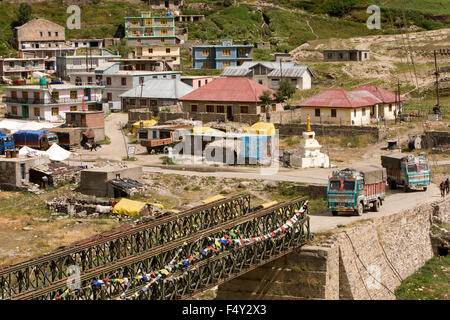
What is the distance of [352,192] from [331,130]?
21.0 m

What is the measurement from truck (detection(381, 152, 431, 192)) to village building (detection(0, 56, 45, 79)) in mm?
56729

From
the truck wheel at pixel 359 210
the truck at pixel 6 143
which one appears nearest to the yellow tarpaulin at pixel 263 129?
the truck at pixel 6 143

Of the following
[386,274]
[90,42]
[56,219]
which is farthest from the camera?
[90,42]

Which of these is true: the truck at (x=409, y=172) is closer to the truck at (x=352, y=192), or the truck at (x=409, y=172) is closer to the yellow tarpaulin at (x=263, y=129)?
the truck at (x=352, y=192)

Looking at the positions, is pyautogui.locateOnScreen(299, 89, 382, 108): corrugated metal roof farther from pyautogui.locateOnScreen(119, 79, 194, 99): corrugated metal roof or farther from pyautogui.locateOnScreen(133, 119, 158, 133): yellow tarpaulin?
pyautogui.locateOnScreen(119, 79, 194, 99): corrugated metal roof

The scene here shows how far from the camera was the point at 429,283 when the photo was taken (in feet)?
105

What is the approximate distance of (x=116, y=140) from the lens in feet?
187

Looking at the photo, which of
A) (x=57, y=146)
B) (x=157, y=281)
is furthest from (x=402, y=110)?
(x=157, y=281)

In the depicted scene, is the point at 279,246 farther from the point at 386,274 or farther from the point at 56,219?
the point at 56,219

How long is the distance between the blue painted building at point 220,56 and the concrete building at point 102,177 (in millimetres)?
48188

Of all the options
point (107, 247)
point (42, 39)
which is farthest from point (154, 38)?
point (107, 247)

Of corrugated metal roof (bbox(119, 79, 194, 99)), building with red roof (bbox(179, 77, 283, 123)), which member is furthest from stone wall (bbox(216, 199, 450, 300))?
corrugated metal roof (bbox(119, 79, 194, 99))

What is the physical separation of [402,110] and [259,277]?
37.6 meters

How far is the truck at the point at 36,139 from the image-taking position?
5300cm
